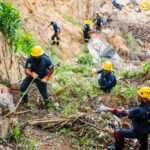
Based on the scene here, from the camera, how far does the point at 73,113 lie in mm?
8500

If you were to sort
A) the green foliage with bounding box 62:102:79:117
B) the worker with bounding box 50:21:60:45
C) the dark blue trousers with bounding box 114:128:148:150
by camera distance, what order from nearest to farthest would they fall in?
the dark blue trousers with bounding box 114:128:148:150, the green foliage with bounding box 62:102:79:117, the worker with bounding box 50:21:60:45

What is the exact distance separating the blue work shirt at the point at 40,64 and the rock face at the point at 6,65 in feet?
3.55

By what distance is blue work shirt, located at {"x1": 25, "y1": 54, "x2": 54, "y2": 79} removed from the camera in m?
8.45

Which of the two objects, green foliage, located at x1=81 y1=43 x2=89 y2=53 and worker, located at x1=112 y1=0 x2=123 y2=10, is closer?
green foliage, located at x1=81 y1=43 x2=89 y2=53

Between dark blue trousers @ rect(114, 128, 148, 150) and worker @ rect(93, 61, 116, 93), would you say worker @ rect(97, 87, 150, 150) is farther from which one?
worker @ rect(93, 61, 116, 93)

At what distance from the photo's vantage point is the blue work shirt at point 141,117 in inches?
241

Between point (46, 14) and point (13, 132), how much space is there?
13.3 meters

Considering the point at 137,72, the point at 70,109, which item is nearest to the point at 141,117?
the point at 70,109

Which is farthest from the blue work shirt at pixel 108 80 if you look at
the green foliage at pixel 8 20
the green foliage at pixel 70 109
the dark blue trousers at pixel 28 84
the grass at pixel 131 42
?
the grass at pixel 131 42

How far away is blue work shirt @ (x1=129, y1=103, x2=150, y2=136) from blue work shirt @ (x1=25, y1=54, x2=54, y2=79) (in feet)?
9.17

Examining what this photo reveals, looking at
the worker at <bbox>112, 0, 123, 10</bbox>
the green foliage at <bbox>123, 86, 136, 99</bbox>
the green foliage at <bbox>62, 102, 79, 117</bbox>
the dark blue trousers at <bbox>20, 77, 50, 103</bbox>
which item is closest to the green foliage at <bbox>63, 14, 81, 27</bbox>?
the worker at <bbox>112, 0, 123, 10</bbox>

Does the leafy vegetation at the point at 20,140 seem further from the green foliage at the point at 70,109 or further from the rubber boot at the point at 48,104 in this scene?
the rubber boot at the point at 48,104

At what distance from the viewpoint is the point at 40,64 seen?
334 inches

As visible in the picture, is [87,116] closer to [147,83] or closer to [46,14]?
[147,83]
